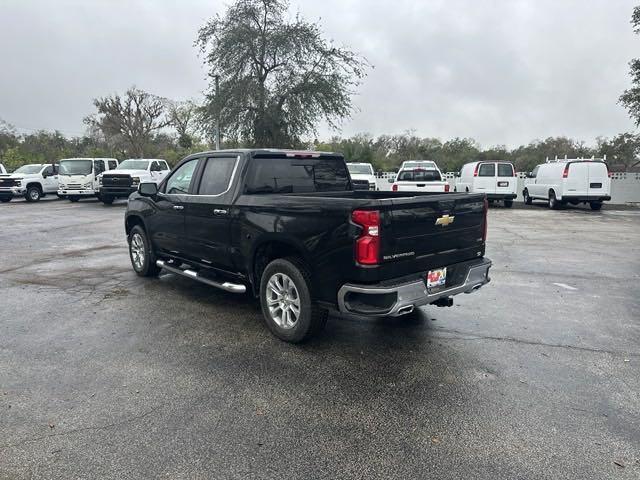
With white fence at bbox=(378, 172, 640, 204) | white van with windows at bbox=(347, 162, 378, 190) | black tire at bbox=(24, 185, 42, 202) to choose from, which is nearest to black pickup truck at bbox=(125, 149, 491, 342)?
white van with windows at bbox=(347, 162, 378, 190)

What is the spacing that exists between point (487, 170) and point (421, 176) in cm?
435

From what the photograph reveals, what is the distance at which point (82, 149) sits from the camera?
5097 cm

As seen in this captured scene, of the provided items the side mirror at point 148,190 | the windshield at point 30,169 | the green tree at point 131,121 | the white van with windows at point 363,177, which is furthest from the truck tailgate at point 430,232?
the green tree at point 131,121

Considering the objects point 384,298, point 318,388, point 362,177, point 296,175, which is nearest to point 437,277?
point 384,298

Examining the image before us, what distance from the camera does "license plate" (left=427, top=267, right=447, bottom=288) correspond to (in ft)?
13.5

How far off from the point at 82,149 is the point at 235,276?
53.6 metres

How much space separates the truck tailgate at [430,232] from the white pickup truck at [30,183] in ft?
81.2

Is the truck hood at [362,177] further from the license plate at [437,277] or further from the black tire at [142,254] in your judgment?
the license plate at [437,277]

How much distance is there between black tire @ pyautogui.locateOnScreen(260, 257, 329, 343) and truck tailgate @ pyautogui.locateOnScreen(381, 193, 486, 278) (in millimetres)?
784

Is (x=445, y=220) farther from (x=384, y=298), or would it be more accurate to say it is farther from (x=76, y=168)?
(x=76, y=168)

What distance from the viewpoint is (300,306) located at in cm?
421

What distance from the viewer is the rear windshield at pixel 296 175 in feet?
16.4

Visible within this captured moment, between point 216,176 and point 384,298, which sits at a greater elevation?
point 216,176

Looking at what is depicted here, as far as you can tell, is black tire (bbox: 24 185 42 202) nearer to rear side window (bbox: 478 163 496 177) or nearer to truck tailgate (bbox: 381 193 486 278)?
rear side window (bbox: 478 163 496 177)
